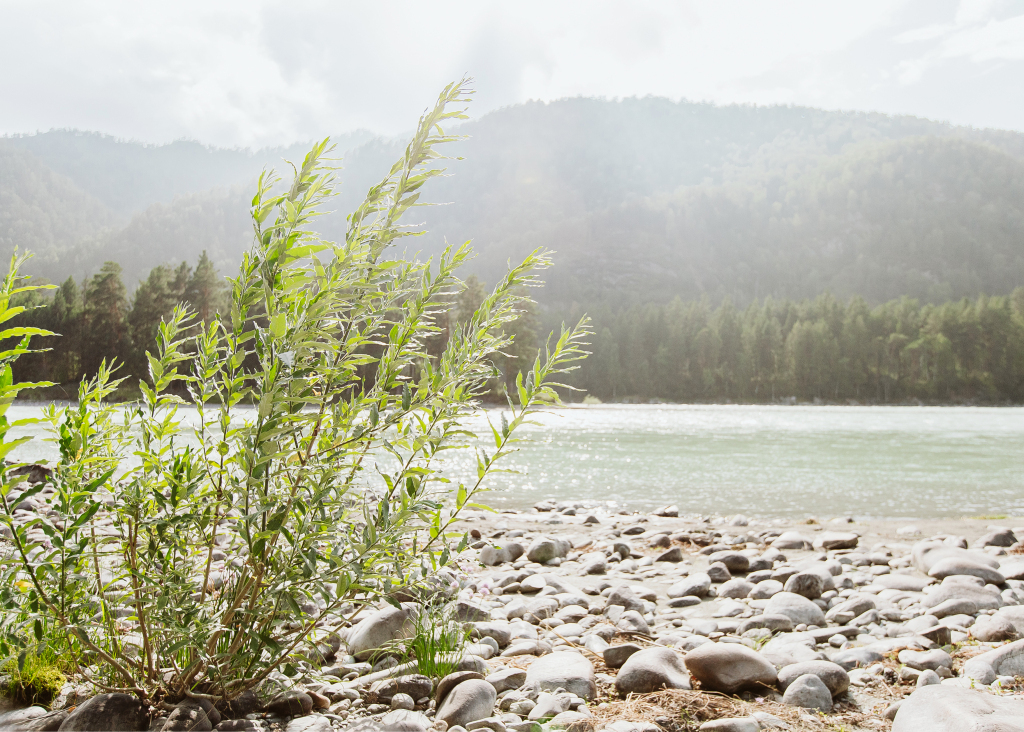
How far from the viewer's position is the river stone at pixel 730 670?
351cm

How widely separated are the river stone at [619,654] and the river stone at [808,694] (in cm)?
93

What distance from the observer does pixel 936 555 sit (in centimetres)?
716

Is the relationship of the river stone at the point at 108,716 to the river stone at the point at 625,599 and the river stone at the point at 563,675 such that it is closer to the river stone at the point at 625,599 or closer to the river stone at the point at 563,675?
the river stone at the point at 563,675

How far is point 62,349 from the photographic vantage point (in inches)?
2328

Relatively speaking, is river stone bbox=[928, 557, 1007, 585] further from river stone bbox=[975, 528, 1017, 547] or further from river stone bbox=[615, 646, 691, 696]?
river stone bbox=[615, 646, 691, 696]

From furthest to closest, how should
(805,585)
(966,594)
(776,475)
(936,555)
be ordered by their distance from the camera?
(776,475) < (936,555) < (805,585) < (966,594)

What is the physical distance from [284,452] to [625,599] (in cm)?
457

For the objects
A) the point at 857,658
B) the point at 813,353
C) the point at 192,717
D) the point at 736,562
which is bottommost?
the point at 736,562

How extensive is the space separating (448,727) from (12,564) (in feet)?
6.58

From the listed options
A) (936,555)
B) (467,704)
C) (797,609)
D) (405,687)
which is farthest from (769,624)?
(936,555)

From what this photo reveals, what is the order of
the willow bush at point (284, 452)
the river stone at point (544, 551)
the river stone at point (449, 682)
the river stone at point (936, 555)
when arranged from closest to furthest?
the willow bush at point (284, 452)
the river stone at point (449, 682)
the river stone at point (936, 555)
the river stone at point (544, 551)

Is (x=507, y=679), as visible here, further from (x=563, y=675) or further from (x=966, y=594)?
(x=966, y=594)

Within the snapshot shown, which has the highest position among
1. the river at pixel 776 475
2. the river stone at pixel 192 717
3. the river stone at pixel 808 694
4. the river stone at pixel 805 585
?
the river stone at pixel 192 717

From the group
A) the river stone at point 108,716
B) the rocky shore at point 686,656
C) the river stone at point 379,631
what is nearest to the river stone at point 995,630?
the rocky shore at point 686,656
